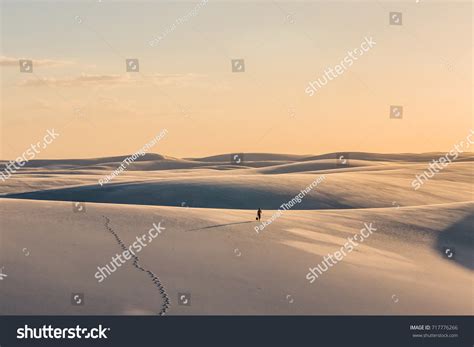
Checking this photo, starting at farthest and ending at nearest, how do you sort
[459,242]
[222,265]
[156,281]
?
→ [459,242] < [222,265] < [156,281]

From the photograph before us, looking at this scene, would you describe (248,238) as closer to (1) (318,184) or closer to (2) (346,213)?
(2) (346,213)

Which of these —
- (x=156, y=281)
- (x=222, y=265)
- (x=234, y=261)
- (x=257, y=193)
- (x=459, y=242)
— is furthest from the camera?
(x=257, y=193)

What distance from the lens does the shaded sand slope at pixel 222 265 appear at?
16.0 metres

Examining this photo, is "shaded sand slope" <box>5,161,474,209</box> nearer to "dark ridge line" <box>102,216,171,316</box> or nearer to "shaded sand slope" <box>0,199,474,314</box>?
"shaded sand slope" <box>0,199,474,314</box>

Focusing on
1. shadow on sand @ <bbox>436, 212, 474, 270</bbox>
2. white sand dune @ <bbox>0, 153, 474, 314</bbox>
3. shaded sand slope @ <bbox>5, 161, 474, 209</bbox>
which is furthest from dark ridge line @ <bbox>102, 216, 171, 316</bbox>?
shaded sand slope @ <bbox>5, 161, 474, 209</bbox>

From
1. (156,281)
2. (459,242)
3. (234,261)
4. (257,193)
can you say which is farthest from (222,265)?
(257,193)

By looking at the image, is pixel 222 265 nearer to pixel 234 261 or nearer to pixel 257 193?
pixel 234 261

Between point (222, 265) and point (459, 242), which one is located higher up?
point (459, 242)

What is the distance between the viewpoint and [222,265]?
19.8 m

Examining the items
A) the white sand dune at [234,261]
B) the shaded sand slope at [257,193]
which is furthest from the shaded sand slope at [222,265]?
the shaded sand slope at [257,193]

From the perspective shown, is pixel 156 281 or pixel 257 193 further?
pixel 257 193
